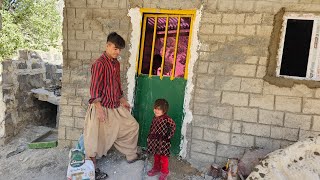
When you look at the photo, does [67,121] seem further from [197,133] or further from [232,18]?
[232,18]

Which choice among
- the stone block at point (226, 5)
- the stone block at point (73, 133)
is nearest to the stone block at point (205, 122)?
the stone block at point (226, 5)

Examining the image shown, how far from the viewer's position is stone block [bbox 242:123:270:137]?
12.9 ft

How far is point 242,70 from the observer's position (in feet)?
13.0

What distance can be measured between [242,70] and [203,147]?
126cm

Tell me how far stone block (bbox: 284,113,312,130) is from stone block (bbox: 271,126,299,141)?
2.7 inches

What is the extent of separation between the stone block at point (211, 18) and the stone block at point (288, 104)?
52.8 inches

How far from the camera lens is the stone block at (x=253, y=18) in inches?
151

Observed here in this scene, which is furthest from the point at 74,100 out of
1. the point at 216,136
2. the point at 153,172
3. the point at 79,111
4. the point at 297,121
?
the point at 297,121

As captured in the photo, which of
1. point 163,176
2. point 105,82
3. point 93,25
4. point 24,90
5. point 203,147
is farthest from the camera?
point 24,90

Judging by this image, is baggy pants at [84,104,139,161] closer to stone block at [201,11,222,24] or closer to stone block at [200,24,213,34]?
stone block at [200,24,213,34]

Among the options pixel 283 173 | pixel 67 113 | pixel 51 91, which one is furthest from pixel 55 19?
pixel 283 173

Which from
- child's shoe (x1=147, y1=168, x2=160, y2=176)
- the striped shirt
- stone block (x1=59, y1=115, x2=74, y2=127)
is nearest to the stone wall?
stone block (x1=59, y1=115, x2=74, y2=127)

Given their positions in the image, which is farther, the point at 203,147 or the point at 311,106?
the point at 203,147

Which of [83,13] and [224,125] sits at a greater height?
[83,13]
